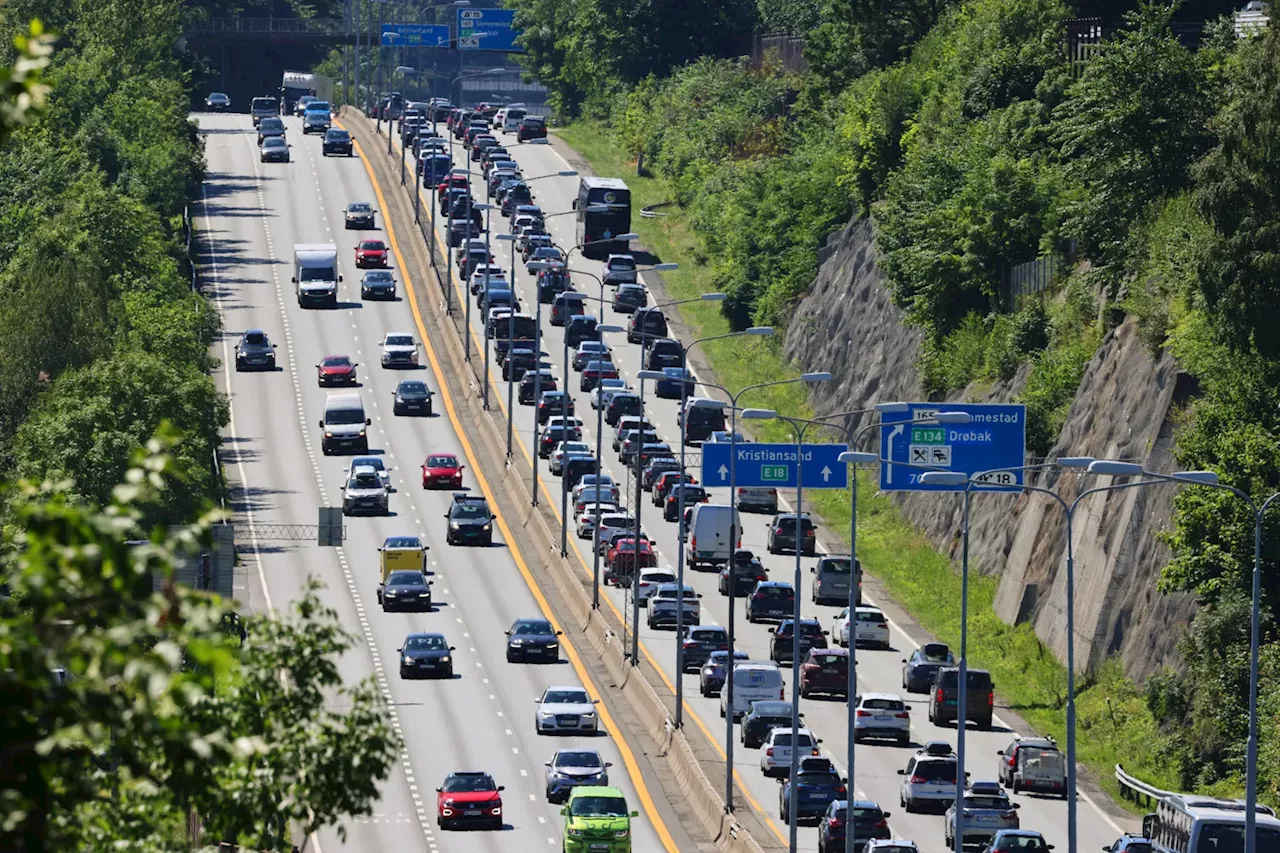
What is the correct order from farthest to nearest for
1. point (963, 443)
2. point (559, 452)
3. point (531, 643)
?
point (559, 452)
point (531, 643)
point (963, 443)

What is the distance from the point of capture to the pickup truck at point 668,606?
77688 mm

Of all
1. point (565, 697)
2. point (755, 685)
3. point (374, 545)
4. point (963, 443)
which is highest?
point (963, 443)

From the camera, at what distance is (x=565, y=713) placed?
219ft

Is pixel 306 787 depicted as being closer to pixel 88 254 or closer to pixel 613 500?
pixel 613 500

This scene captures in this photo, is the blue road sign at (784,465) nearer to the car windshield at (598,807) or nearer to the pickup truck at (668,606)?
the pickup truck at (668,606)

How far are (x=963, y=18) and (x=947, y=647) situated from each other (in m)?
48.9

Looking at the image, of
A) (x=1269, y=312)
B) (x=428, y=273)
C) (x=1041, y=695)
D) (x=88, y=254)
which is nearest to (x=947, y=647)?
(x=1041, y=695)

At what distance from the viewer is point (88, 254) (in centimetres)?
9975

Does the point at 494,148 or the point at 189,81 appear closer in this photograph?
the point at 494,148

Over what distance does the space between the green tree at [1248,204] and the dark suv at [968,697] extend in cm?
1129

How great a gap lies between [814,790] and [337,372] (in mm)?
54411

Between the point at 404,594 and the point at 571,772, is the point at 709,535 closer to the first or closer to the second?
the point at 404,594

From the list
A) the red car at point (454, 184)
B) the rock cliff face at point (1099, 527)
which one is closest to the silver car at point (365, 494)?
the rock cliff face at point (1099, 527)

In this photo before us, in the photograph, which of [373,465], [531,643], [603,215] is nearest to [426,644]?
[531,643]
